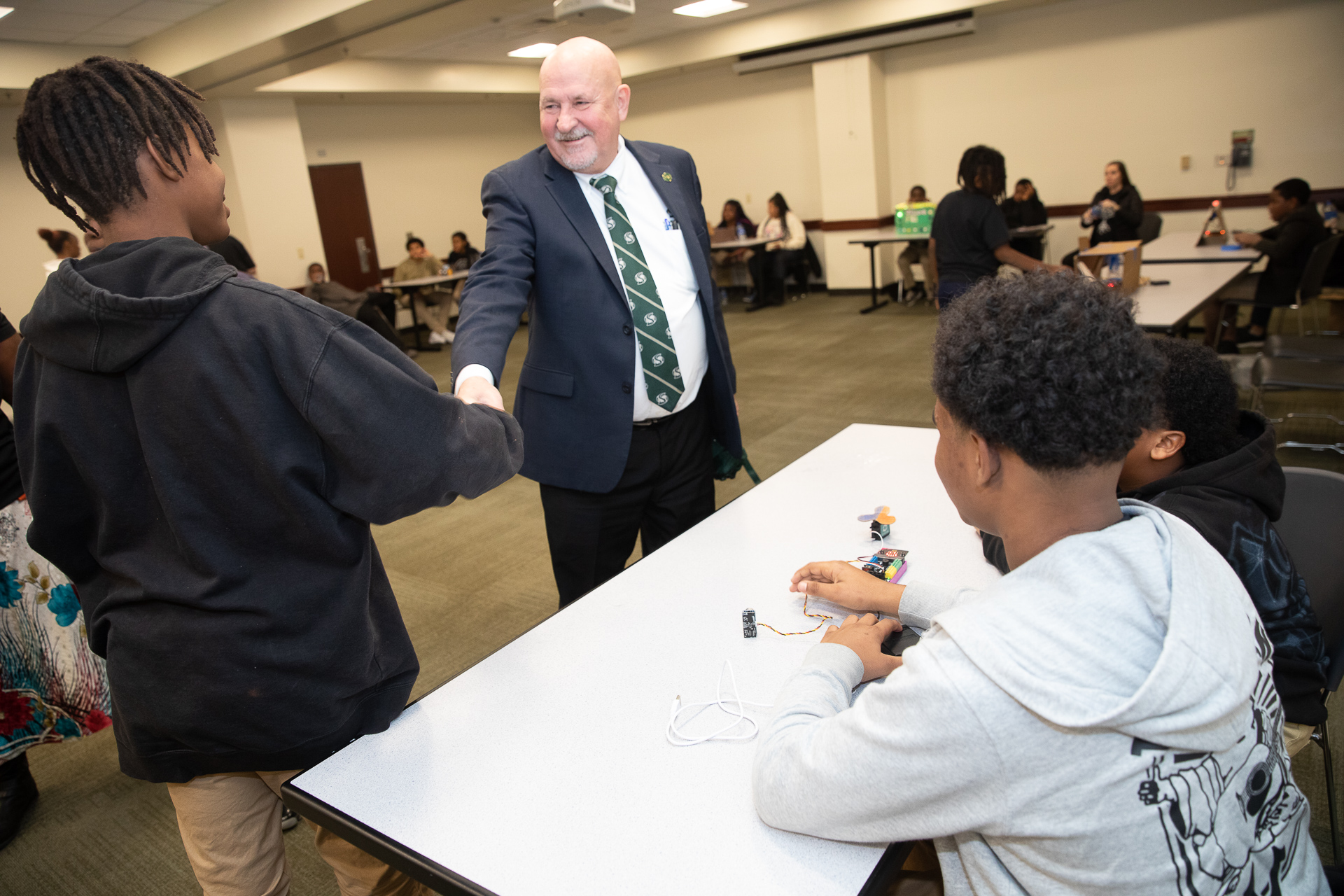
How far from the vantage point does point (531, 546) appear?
3.71 m

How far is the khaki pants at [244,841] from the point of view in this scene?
1.20m

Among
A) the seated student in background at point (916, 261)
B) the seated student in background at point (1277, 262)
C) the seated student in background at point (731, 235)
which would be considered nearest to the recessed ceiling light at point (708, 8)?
the seated student in background at point (731, 235)

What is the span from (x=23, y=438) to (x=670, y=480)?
128cm

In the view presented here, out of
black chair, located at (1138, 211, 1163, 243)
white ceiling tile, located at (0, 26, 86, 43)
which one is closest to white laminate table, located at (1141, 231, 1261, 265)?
black chair, located at (1138, 211, 1163, 243)

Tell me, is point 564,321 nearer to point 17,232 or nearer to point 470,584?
point 470,584

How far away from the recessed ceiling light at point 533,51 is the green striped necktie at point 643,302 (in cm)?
792

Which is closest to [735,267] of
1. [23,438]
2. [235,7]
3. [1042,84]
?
[1042,84]

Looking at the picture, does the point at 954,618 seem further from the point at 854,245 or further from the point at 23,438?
the point at 854,245

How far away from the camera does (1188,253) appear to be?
5.19 m

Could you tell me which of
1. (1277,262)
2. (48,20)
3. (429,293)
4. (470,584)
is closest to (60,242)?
(48,20)

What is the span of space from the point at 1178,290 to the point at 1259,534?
11.2ft

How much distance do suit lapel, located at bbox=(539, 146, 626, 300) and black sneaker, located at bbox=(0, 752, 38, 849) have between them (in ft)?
6.64

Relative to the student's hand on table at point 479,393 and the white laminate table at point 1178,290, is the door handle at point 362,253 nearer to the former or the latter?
the white laminate table at point 1178,290

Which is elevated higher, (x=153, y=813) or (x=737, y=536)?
(x=737, y=536)
